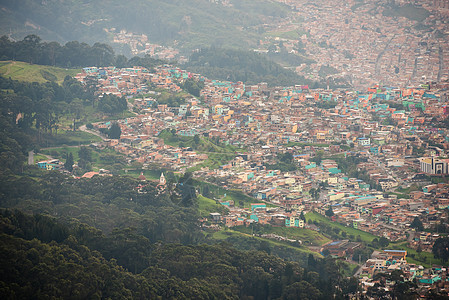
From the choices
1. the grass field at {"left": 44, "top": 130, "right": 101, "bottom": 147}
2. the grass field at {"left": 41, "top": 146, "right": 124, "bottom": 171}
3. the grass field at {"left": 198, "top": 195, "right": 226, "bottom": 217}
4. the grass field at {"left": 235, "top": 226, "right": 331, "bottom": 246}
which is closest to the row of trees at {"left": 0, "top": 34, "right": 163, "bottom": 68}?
the grass field at {"left": 44, "top": 130, "right": 101, "bottom": 147}

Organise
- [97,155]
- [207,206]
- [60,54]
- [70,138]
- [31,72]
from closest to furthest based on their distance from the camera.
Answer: [207,206] → [97,155] → [70,138] → [31,72] → [60,54]

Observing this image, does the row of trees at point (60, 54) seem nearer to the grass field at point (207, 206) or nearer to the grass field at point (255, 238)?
the grass field at point (207, 206)

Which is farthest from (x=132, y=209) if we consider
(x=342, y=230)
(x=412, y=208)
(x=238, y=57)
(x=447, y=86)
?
(x=238, y=57)

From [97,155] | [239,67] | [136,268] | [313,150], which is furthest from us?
[239,67]

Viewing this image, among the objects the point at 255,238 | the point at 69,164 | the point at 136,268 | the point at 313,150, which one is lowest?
the point at 136,268

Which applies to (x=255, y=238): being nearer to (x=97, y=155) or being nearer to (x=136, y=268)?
(x=136, y=268)

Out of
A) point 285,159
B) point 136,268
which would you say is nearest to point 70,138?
point 285,159
